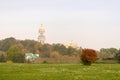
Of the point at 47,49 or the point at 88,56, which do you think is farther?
the point at 47,49

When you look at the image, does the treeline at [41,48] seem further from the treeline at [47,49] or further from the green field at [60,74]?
the green field at [60,74]

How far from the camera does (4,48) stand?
161 m

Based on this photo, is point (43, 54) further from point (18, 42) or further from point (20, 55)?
point (20, 55)

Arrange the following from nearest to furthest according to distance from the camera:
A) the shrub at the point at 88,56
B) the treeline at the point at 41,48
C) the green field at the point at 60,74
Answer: the green field at the point at 60,74 < the shrub at the point at 88,56 < the treeline at the point at 41,48

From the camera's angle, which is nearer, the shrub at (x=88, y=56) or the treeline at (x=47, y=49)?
the shrub at (x=88, y=56)

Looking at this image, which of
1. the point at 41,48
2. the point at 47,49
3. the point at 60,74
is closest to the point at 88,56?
the point at 60,74

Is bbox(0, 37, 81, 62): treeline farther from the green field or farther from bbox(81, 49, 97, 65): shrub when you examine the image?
the green field

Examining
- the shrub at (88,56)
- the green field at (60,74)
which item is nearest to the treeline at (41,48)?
the shrub at (88,56)

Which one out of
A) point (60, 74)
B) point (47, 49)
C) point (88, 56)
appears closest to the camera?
point (60, 74)

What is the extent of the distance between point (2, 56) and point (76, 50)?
49272 millimetres

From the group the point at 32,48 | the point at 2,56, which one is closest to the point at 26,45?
the point at 32,48

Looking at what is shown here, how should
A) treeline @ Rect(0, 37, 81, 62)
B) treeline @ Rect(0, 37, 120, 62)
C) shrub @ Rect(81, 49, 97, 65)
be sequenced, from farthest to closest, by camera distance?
1. treeline @ Rect(0, 37, 81, 62)
2. treeline @ Rect(0, 37, 120, 62)
3. shrub @ Rect(81, 49, 97, 65)

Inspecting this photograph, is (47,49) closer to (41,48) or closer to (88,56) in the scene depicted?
(41,48)

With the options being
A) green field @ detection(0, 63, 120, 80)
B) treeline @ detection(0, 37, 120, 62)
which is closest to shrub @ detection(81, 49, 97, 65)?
green field @ detection(0, 63, 120, 80)
